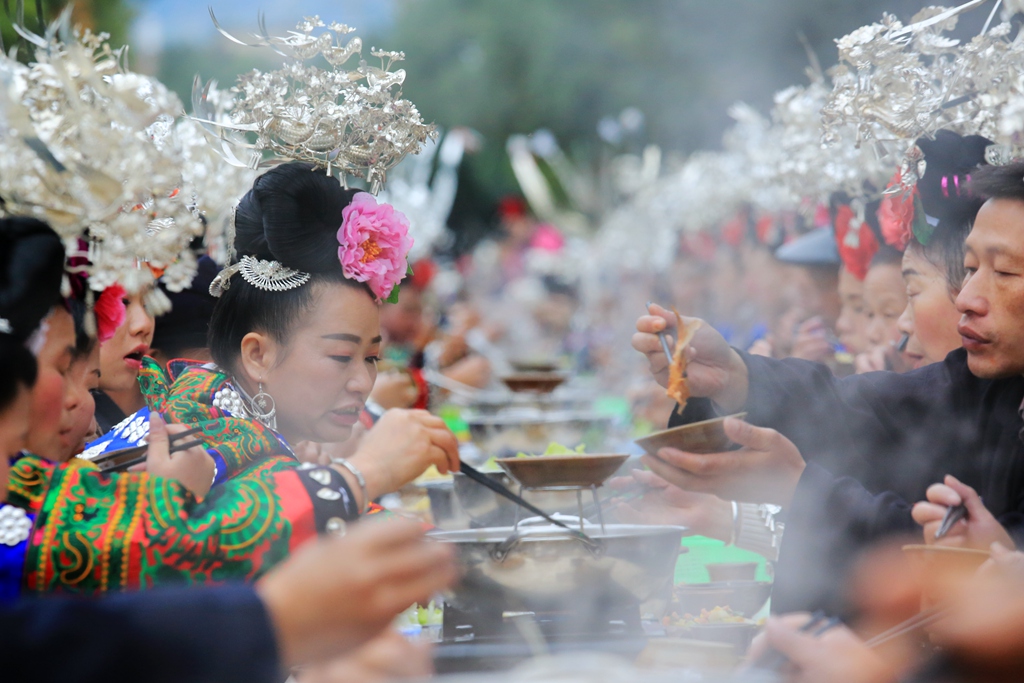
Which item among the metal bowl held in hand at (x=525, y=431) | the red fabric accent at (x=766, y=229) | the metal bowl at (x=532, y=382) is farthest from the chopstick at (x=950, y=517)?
the red fabric accent at (x=766, y=229)

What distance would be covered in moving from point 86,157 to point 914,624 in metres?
1.58

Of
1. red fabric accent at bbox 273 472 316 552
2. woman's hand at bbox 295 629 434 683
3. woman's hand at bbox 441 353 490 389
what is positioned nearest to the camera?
woman's hand at bbox 295 629 434 683

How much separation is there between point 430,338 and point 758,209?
2797 mm

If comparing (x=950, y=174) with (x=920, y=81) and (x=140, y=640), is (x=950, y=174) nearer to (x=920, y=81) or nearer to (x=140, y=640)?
(x=920, y=81)

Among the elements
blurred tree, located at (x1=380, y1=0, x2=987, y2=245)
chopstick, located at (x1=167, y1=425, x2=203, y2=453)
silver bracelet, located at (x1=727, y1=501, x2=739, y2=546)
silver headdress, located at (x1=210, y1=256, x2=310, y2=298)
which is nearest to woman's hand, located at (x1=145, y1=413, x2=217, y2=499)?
chopstick, located at (x1=167, y1=425, x2=203, y2=453)

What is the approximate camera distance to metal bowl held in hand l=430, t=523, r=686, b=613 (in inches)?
79.9

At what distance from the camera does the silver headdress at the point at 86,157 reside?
62.7 inches

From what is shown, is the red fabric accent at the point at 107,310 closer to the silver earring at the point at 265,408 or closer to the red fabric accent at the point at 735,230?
the silver earring at the point at 265,408

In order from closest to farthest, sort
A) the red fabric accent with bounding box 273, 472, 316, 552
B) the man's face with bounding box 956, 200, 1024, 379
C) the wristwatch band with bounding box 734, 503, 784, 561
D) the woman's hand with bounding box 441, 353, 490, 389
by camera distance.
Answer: the red fabric accent with bounding box 273, 472, 316, 552
the man's face with bounding box 956, 200, 1024, 379
the wristwatch band with bounding box 734, 503, 784, 561
the woman's hand with bounding box 441, 353, 490, 389

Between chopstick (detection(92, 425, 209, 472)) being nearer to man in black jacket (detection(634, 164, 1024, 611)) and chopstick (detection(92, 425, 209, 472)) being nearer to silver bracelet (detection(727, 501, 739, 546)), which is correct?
man in black jacket (detection(634, 164, 1024, 611))

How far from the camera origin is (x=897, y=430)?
109 inches

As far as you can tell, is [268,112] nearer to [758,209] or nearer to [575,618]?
[575,618]

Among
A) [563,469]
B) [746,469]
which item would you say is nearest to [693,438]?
[746,469]

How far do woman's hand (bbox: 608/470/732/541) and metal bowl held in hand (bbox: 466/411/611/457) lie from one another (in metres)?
2.05
